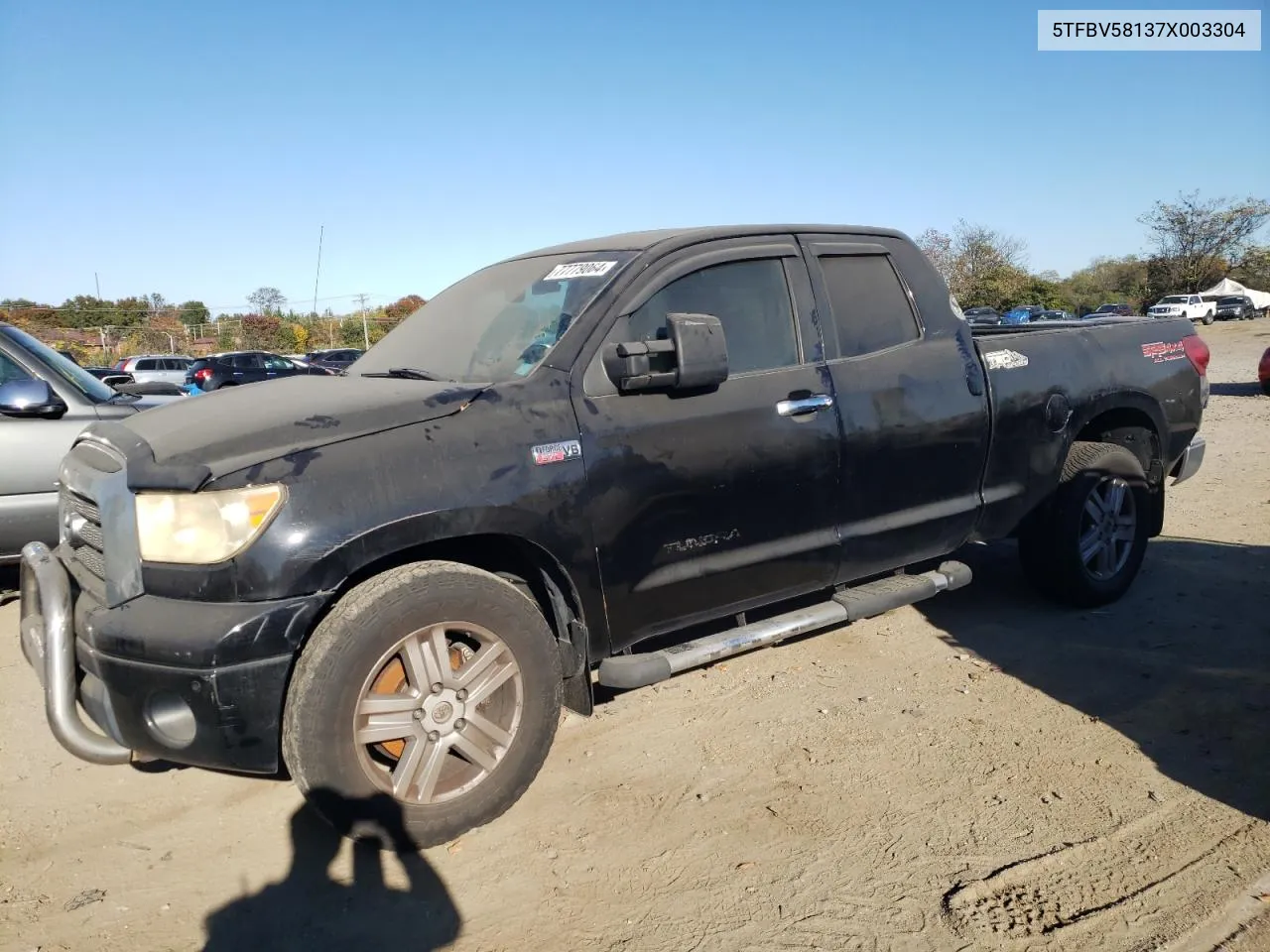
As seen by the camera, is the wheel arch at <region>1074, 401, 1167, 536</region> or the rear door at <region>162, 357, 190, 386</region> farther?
the rear door at <region>162, 357, 190, 386</region>

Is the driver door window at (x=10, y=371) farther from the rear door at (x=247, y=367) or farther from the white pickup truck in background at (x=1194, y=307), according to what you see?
the white pickup truck in background at (x=1194, y=307)

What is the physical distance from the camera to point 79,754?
9.11 ft

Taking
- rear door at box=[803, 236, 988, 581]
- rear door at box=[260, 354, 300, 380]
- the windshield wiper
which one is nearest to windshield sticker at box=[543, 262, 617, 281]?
the windshield wiper

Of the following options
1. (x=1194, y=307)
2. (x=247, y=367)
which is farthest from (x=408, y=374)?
(x=1194, y=307)

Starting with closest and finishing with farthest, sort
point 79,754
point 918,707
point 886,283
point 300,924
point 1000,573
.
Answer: point 300,924 < point 79,754 < point 918,707 < point 886,283 < point 1000,573

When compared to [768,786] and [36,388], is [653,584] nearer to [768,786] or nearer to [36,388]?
[768,786]

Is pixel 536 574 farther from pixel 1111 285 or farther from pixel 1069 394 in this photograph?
pixel 1111 285

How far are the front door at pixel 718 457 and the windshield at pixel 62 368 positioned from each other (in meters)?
3.54

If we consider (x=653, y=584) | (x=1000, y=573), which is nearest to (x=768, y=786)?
(x=653, y=584)

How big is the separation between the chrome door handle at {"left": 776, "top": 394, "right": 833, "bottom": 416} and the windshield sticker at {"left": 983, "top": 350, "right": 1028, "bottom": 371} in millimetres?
1062

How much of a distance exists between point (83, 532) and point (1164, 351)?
5184 millimetres

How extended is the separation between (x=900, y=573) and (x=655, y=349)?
6.02 feet

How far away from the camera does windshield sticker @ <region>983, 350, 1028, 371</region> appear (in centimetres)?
434

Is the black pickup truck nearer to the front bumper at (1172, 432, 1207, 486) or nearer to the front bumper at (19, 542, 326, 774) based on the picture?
the front bumper at (19, 542, 326, 774)
